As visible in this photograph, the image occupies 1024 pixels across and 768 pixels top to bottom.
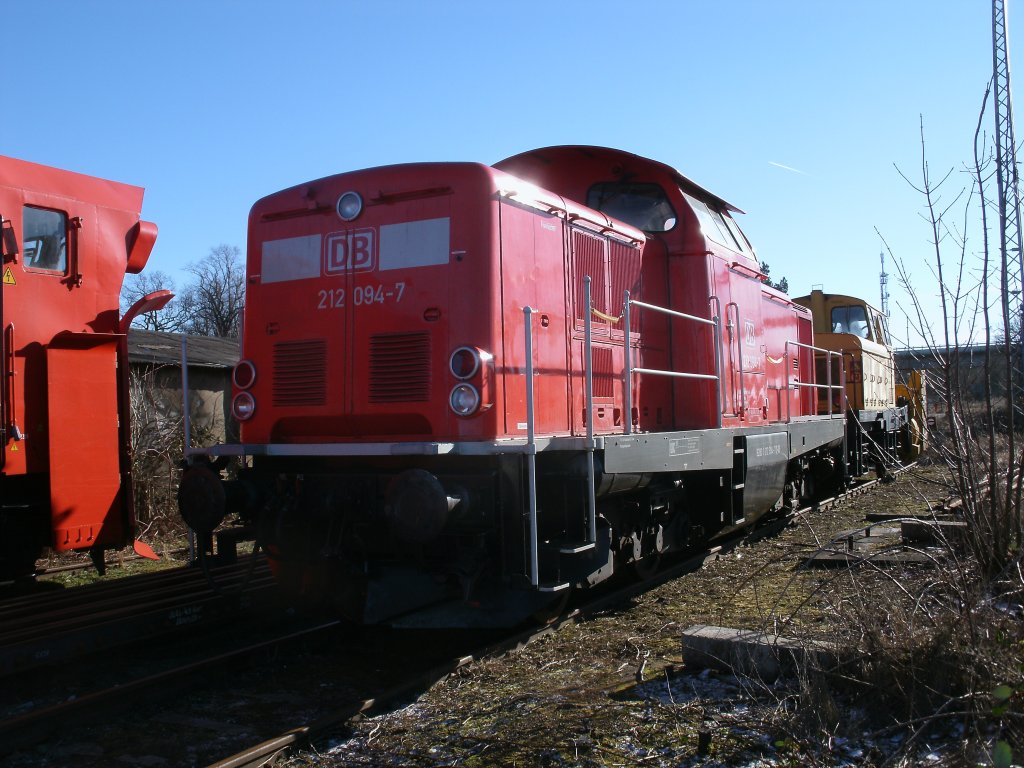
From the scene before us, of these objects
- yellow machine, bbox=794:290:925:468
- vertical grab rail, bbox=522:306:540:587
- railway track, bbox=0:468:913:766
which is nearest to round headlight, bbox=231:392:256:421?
railway track, bbox=0:468:913:766

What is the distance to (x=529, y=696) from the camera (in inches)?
184

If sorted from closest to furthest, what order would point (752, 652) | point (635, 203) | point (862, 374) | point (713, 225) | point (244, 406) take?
point (752, 652)
point (244, 406)
point (635, 203)
point (713, 225)
point (862, 374)

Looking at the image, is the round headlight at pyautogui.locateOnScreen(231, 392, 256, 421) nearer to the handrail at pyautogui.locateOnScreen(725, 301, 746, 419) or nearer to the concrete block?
the concrete block

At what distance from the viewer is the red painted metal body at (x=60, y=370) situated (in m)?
6.68

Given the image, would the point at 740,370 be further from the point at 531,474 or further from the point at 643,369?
the point at 531,474

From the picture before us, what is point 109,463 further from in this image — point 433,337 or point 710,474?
point 710,474

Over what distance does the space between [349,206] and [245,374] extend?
1365 millimetres

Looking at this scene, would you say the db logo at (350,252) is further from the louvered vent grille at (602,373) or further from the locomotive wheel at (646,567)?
the locomotive wheel at (646,567)

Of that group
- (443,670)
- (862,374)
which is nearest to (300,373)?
(443,670)

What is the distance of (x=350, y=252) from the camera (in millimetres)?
5926

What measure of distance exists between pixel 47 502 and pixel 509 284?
13.1 ft

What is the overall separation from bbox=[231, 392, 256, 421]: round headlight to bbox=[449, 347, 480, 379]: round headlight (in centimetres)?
159

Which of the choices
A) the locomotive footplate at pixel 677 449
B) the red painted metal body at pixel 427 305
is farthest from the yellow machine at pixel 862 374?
the red painted metal body at pixel 427 305

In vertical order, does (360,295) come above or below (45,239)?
below
